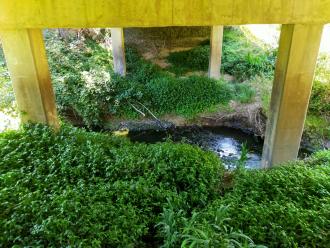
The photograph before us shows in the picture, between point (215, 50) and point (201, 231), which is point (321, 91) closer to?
point (215, 50)

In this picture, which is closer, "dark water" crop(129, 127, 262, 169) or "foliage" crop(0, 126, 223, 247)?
"foliage" crop(0, 126, 223, 247)

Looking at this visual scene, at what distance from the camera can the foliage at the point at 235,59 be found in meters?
14.3

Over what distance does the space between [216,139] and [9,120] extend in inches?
308

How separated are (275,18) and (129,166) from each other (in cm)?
412

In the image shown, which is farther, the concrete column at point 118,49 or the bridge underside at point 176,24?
the concrete column at point 118,49

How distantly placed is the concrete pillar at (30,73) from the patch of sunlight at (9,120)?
1.19m

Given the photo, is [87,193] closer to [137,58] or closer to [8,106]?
[8,106]

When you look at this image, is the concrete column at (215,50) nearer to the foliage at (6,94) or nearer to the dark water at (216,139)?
the dark water at (216,139)

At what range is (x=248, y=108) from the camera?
466 inches

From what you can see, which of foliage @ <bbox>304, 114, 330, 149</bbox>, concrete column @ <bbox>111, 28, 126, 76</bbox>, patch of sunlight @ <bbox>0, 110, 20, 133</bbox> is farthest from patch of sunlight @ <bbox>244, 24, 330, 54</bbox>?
patch of sunlight @ <bbox>0, 110, 20, 133</bbox>

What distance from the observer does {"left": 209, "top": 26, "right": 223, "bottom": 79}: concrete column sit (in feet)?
44.2

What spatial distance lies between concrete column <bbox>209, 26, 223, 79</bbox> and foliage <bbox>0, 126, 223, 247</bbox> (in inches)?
354

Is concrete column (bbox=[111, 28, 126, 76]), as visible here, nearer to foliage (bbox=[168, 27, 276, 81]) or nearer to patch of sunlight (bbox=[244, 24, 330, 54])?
foliage (bbox=[168, 27, 276, 81])

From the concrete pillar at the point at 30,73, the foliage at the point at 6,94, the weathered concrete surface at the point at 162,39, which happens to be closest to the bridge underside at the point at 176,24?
the concrete pillar at the point at 30,73
